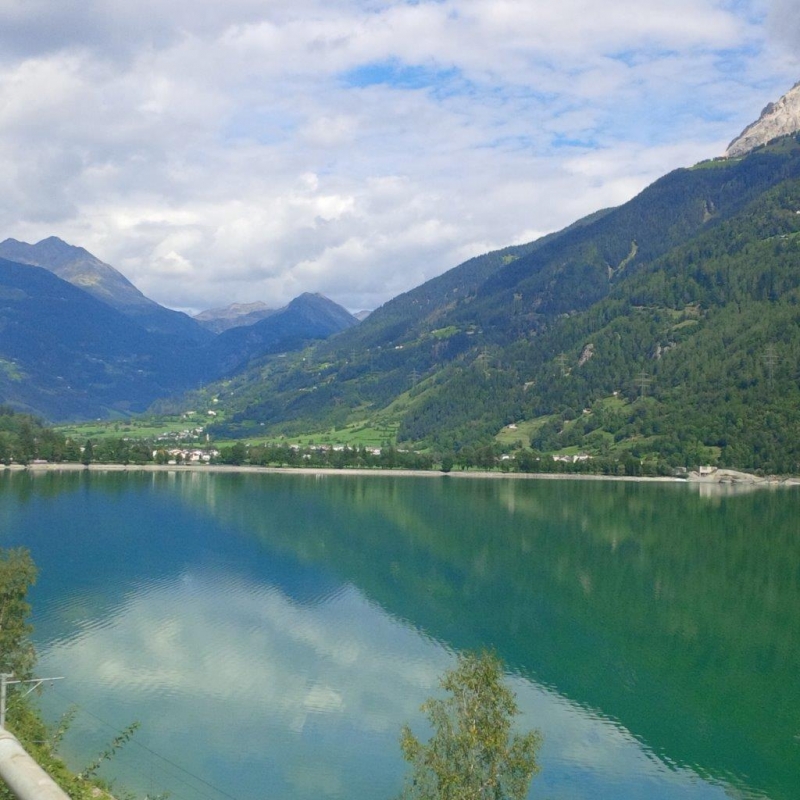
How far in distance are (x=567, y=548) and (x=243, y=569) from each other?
32454mm

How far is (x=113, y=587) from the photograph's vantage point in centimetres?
6297

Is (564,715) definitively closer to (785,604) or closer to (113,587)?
(785,604)

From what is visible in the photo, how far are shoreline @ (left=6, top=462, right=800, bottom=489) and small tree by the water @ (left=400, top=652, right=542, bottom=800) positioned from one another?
137978 millimetres

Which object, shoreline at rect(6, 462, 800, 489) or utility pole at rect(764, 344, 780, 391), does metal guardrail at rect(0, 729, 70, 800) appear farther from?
utility pole at rect(764, 344, 780, 391)

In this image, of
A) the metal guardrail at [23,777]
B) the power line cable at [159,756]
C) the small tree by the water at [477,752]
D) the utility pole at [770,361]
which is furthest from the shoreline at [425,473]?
the metal guardrail at [23,777]

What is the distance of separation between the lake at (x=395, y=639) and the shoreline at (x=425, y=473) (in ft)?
154

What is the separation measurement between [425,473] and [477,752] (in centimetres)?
15351

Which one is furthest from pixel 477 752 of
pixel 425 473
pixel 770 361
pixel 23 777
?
pixel 770 361

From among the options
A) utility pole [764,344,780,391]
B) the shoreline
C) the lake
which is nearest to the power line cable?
the lake

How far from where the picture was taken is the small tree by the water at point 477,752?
21109mm

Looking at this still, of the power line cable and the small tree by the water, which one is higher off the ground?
the small tree by the water

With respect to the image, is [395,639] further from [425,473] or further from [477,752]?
[425,473]

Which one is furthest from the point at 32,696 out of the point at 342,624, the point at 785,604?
the point at 785,604

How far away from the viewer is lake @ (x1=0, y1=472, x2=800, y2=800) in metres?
32.7
